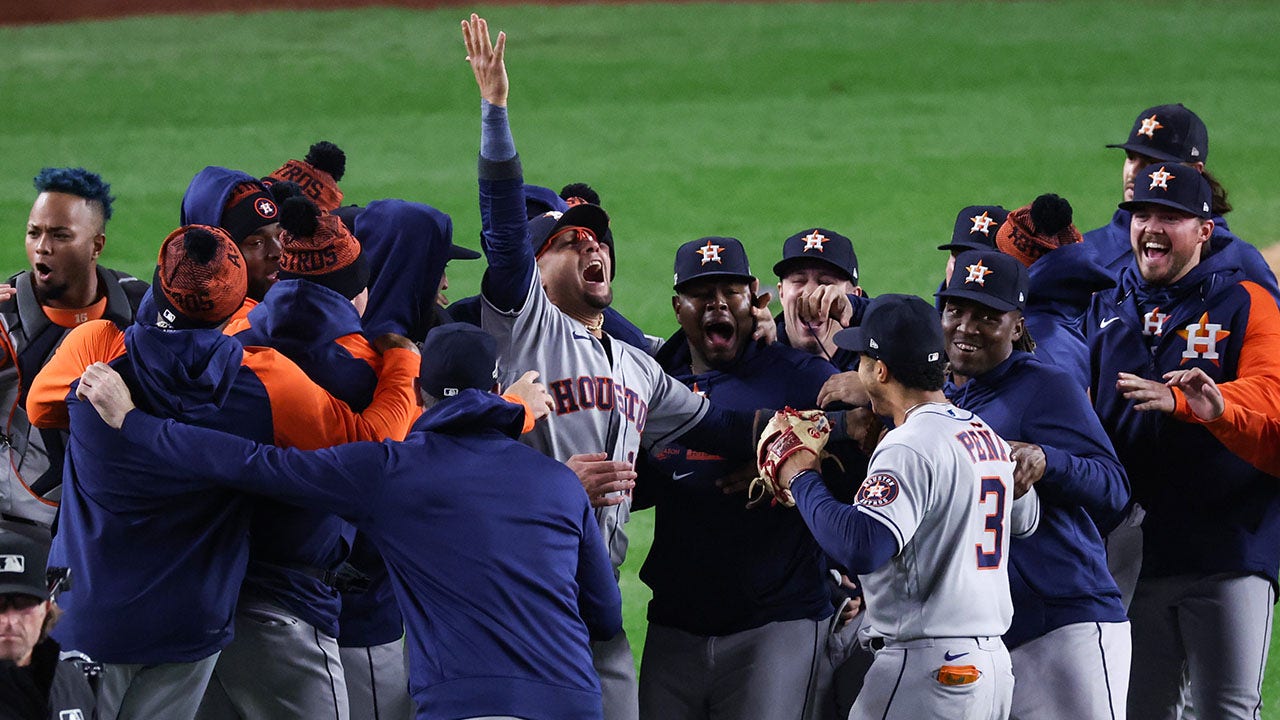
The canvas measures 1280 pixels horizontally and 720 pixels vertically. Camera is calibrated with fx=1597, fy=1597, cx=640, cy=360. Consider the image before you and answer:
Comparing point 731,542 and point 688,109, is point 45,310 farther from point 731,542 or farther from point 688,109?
point 688,109

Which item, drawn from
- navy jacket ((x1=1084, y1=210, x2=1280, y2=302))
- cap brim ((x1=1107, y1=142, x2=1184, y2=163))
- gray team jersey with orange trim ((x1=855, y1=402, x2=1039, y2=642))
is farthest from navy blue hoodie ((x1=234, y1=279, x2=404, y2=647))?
cap brim ((x1=1107, y1=142, x2=1184, y2=163))

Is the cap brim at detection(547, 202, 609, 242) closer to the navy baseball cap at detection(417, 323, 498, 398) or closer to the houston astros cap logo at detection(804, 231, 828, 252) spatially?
the houston astros cap logo at detection(804, 231, 828, 252)

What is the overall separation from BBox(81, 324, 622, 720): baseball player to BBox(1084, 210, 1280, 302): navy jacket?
2.40 metres

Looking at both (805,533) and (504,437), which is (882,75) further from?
(504,437)

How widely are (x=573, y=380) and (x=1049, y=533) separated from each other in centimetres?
130

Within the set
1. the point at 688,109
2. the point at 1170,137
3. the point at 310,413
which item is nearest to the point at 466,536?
the point at 310,413

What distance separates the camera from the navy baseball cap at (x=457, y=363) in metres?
3.46

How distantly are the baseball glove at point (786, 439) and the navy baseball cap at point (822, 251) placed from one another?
0.95m

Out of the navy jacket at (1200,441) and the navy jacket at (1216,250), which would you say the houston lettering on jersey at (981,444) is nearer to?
the navy jacket at (1200,441)

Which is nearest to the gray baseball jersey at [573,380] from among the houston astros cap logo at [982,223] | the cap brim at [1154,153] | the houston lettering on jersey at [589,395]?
the houston lettering on jersey at [589,395]

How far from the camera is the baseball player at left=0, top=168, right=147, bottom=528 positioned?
475cm

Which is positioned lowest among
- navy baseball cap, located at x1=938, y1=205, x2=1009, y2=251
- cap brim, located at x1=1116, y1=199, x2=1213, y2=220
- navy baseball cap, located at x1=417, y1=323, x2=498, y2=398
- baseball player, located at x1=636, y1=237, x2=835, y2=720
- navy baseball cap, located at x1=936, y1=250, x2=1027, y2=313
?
baseball player, located at x1=636, y1=237, x2=835, y2=720

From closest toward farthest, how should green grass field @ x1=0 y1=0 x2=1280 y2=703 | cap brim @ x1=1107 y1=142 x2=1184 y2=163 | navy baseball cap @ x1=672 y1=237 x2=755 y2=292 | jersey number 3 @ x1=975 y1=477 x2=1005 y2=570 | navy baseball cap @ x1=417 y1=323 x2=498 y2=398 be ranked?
navy baseball cap @ x1=417 y1=323 x2=498 y2=398, jersey number 3 @ x1=975 y1=477 x2=1005 y2=570, navy baseball cap @ x1=672 y1=237 x2=755 y2=292, cap brim @ x1=1107 y1=142 x2=1184 y2=163, green grass field @ x1=0 y1=0 x2=1280 y2=703

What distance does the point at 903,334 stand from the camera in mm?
3689
